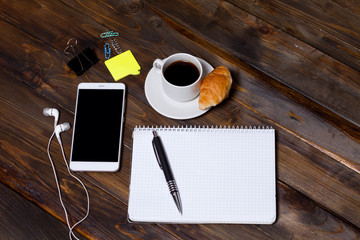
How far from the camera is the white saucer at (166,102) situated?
824mm

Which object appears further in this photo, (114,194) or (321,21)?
(321,21)

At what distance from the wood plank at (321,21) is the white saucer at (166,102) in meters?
0.27

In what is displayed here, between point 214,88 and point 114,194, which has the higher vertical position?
point 214,88

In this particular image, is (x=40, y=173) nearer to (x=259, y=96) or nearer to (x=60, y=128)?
(x=60, y=128)

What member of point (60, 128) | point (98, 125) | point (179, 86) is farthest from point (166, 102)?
point (60, 128)

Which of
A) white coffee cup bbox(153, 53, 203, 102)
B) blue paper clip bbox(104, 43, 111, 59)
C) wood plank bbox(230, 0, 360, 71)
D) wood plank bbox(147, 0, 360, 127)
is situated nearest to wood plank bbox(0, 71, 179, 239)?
blue paper clip bbox(104, 43, 111, 59)

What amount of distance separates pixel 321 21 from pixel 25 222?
105 cm

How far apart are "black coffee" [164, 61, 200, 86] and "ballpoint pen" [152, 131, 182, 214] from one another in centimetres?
15

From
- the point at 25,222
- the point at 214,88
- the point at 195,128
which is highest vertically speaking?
the point at 214,88

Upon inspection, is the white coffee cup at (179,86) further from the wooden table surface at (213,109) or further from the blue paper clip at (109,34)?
Result: the blue paper clip at (109,34)

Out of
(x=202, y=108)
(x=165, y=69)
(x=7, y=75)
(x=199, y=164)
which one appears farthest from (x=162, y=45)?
(x=7, y=75)

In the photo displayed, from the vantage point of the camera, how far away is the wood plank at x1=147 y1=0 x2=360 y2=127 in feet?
2.84

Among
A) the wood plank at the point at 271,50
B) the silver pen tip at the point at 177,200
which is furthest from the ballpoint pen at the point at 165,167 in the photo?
the wood plank at the point at 271,50

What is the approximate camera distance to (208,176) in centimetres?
80
